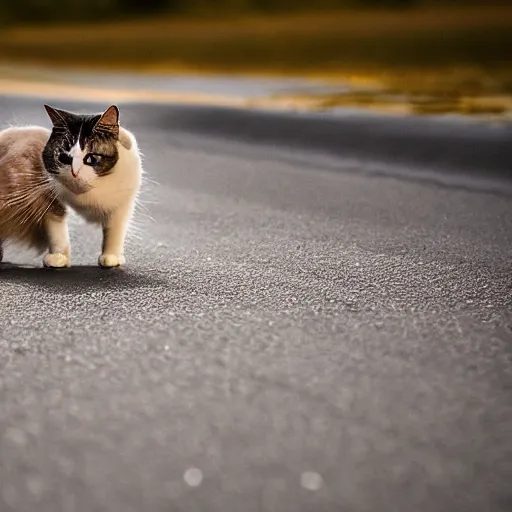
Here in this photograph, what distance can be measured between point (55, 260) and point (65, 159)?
0.18 meters

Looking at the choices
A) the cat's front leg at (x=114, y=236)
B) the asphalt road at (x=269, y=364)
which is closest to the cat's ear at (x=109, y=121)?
the cat's front leg at (x=114, y=236)

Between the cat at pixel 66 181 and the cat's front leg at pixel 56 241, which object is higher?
the cat at pixel 66 181

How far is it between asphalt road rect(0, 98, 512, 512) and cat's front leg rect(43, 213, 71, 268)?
0.03 metres

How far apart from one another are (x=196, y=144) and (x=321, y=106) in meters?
0.55

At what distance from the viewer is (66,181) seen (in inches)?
50.0

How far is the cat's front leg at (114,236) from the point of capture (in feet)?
4.38

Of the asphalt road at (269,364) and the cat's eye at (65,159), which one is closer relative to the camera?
the asphalt road at (269,364)

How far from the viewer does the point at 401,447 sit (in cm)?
72

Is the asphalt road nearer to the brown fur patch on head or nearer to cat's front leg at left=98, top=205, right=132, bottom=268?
cat's front leg at left=98, top=205, right=132, bottom=268

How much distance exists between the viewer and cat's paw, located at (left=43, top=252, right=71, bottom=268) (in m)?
1.33

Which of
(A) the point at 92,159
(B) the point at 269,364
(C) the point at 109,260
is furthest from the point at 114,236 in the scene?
(B) the point at 269,364

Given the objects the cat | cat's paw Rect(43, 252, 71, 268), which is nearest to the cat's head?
the cat

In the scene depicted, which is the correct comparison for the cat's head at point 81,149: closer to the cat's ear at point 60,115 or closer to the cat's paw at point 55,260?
the cat's ear at point 60,115

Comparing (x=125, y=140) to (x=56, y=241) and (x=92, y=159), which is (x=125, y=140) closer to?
(x=92, y=159)
